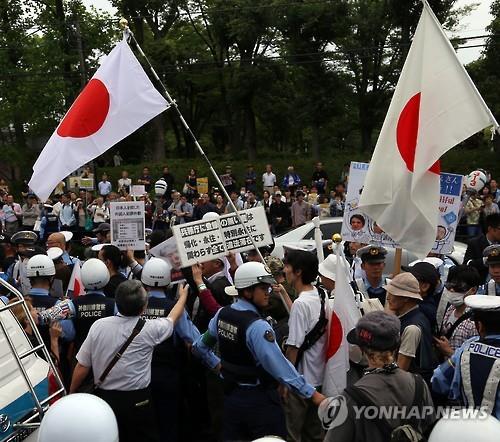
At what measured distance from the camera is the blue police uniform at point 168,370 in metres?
5.52

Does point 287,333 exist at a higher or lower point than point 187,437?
higher

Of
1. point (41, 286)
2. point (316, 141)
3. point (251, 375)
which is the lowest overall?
point (251, 375)

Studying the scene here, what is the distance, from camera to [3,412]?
408 cm

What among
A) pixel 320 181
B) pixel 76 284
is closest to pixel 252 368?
pixel 76 284

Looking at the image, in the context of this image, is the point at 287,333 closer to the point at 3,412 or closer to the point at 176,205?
the point at 3,412

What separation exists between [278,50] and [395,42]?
19.6 feet

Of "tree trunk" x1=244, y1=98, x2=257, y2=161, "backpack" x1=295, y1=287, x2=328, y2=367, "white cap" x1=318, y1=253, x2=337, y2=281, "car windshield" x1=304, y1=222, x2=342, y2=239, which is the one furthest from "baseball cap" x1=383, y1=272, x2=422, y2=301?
"tree trunk" x1=244, y1=98, x2=257, y2=161

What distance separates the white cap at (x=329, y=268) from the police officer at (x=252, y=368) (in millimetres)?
1044

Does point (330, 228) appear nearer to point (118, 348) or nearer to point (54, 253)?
point (54, 253)

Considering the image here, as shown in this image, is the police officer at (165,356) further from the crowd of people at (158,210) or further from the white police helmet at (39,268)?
the crowd of people at (158,210)

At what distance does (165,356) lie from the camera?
222 inches

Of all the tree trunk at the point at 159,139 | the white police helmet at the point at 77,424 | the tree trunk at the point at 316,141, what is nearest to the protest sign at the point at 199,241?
the white police helmet at the point at 77,424

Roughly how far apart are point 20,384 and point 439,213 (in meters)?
4.82

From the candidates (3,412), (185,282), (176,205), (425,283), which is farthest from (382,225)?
(176,205)
